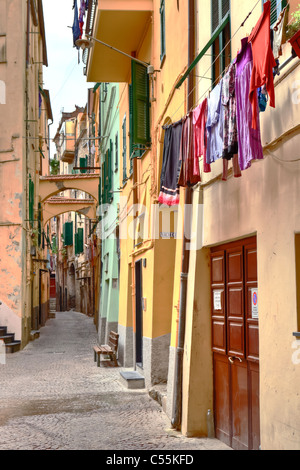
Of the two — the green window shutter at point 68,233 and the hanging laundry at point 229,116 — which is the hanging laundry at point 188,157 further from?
the green window shutter at point 68,233

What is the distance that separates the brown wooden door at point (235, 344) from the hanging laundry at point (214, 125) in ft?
3.20

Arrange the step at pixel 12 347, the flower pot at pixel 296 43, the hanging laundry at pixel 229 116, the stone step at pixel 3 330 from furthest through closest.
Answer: the stone step at pixel 3 330 → the step at pixel 12 347 → the hanging laundry at pixel 229 116 → the flower pot at pixel 296 43

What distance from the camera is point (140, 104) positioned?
42.9 ft

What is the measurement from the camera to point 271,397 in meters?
5.71

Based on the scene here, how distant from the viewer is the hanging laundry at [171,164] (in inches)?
336

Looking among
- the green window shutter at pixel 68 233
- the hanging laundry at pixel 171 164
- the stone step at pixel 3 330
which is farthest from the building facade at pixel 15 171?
the green window shutter at pixel 68 233

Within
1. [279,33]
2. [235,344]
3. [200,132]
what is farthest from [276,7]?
[235,344]

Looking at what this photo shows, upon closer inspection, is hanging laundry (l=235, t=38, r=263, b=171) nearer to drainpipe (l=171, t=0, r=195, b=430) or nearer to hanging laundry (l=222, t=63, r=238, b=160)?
hanging laundry (l=222, t=63, r=238, b=160)

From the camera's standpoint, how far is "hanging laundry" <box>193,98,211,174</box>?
723 cm

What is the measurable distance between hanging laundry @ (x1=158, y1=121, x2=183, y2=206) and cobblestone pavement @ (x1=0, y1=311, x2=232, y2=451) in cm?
308

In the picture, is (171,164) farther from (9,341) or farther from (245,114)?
(9,341)

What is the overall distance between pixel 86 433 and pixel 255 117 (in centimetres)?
474

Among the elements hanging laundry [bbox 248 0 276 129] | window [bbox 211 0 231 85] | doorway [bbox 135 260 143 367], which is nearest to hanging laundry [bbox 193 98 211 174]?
window [bbox 211 0 231 85]
